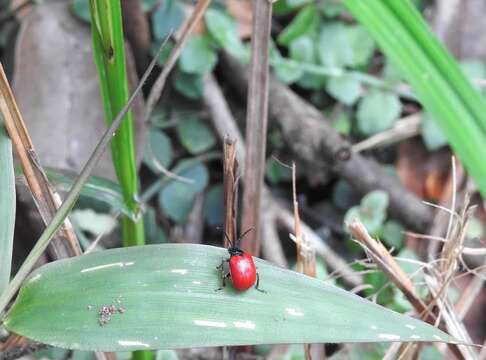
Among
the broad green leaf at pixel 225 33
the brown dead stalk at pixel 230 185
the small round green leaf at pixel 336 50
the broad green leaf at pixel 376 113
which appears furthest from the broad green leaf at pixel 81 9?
the brown dead stalk at pixel 230 185

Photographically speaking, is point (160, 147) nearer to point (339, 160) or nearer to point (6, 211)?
point (339, 160)

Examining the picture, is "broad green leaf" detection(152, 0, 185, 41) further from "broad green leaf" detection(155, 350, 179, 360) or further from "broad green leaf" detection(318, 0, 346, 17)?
"broad green leaf" detection(155, 350, 179, 360)

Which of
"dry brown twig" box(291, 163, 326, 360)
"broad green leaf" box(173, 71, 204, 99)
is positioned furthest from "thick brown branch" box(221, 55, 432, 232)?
"dry brown twig" box(291, 163, 326, 360)

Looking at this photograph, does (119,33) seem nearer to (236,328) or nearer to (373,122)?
(236,328)

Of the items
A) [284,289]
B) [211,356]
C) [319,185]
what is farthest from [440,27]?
[284,289]

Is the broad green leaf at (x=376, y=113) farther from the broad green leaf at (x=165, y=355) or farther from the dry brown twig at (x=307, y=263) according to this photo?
the broad green leaf at (x=165, y=355)
